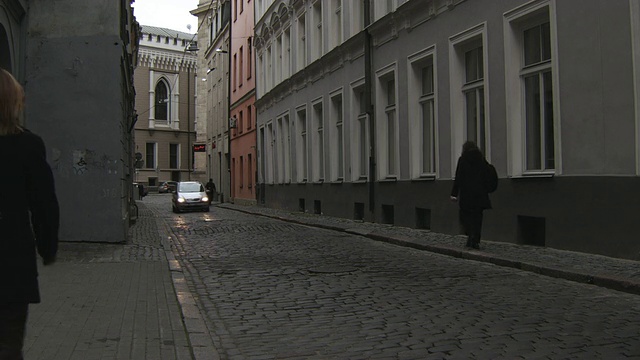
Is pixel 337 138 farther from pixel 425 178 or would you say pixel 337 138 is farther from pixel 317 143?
pixel 425 178

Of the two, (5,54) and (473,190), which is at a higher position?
(5,54)

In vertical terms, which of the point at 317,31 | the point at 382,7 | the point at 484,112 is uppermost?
the point at 317,31

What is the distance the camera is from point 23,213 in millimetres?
2791

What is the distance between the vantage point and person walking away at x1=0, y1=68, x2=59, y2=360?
2.71 meters

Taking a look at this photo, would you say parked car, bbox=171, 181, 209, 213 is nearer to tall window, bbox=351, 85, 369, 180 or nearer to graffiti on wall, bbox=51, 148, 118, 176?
tall window, bbox=351, 85, 369, 180

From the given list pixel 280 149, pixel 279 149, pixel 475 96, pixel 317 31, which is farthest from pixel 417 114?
pixel 279 149

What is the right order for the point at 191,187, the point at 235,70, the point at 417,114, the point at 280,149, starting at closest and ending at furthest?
the point at 417,114
the point at 280,149
the point at 191,187
the point at 235,70

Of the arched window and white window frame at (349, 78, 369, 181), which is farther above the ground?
the arched window

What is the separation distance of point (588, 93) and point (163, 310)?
717 cm

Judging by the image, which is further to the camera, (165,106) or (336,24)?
(165,106)

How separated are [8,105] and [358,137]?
1683 cm

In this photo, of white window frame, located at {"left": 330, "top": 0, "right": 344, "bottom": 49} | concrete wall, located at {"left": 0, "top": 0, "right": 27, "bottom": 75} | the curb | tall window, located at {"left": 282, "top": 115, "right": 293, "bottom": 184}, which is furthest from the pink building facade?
the curb

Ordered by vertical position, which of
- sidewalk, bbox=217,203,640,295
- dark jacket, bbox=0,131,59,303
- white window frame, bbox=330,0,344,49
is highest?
white window frame, bbox=330,0,344,49

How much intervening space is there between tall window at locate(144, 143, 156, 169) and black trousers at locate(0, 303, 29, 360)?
67.7 meters
